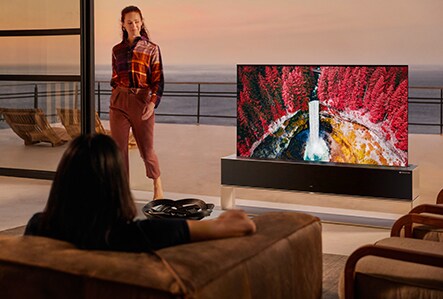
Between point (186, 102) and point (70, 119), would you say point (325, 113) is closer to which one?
point (70, 119)

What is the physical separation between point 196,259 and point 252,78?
4.36 metres

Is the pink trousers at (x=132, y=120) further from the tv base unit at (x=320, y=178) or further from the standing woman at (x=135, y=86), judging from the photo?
the tv base unit at (x=320, y=178)

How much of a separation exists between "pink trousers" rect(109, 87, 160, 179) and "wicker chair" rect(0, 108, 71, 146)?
1.20 metres

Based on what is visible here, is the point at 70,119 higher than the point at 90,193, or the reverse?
the point at 70,119

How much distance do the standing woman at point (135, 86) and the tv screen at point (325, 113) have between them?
0.99 metres

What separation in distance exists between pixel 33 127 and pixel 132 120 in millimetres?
1538

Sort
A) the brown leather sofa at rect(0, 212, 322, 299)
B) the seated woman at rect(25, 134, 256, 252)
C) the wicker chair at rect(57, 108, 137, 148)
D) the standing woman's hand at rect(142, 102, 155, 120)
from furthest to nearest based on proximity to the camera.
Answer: the wicker chair at rect(57, 108, 137, 148) → the standing woman's hand at rect(142, 102, 155, 120) → the seated woman at rect(25, 134, 256, 252) → the brown leather sofa at rect(0, 212, 322, 299)

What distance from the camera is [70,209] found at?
78.4 inches

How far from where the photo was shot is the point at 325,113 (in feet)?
19.2

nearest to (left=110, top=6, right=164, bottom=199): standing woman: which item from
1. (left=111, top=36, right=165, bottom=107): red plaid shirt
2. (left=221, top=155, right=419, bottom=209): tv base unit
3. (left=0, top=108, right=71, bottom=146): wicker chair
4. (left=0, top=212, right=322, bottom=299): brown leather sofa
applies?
(left=111, top=36, right=165, bottom=107): red plaid shirt

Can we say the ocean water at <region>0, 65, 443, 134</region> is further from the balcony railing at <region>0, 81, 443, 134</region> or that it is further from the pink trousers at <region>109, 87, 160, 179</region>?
the pink trousers at <region>109, 87, 160, 179</region>

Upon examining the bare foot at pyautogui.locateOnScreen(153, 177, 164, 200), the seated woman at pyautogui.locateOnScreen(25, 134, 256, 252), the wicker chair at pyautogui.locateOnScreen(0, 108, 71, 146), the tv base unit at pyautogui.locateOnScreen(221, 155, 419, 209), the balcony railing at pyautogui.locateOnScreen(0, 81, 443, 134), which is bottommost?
the bare foot at pyautogui.locateOnScreen(153, 177, 164, 200)

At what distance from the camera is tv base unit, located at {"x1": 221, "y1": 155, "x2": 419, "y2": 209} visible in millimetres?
5574

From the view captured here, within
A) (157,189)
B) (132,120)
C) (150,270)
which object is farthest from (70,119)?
(150,270)
